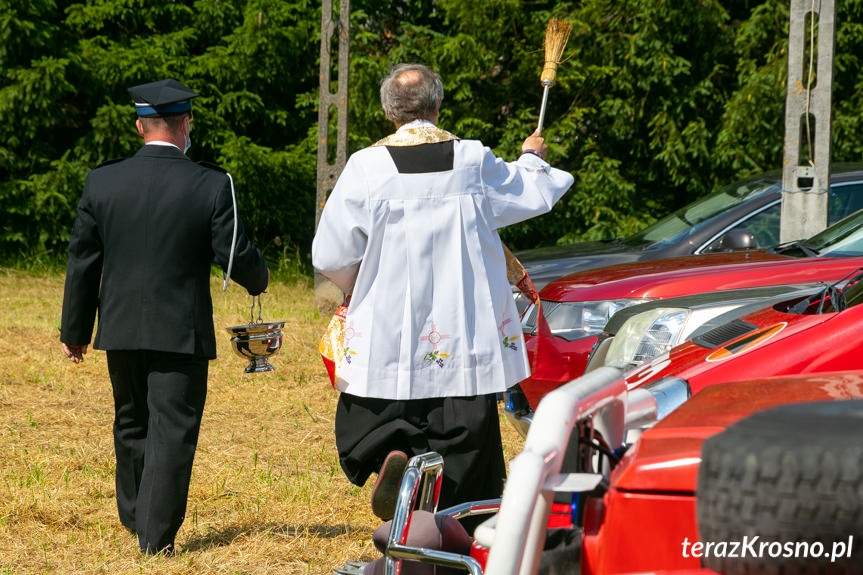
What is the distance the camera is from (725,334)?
11.7 ft

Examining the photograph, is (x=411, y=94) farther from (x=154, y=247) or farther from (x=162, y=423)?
(x=162, y=423)

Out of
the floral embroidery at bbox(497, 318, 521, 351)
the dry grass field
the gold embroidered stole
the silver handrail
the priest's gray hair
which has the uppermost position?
the priest's gray hair

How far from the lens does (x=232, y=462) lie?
5414mm

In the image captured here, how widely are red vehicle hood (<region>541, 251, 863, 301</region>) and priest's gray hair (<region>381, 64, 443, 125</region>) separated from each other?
8.44ft

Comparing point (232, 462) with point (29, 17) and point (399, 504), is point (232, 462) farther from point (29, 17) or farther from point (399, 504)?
point (29, 17)

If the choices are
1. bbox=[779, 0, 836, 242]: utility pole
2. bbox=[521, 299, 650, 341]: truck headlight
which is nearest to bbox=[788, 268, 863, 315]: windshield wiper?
bbox=[521, 299, 650, 341]: truck headlight

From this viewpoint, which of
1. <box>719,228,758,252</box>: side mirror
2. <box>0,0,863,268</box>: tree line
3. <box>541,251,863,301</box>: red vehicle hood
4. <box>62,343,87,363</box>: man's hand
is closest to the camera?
<box>62,343,87,363</box>: man's hand

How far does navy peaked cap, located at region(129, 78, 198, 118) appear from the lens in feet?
12.5

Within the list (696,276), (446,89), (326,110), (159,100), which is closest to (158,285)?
(159,100)

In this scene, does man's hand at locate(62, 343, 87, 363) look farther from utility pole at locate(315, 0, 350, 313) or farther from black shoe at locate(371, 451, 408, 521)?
utility pole at locate(315, 0, 350, 313)

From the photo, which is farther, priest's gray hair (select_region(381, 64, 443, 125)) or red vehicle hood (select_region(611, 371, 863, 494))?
priest's gray hair (select_region(381, 64, 443, 125))

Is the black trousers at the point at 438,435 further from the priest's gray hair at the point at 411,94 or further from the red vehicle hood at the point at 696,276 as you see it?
the red vehicle hood at the point at 696,276

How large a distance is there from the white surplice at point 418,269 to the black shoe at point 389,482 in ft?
0.63

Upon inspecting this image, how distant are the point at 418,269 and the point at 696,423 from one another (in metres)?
1.31
